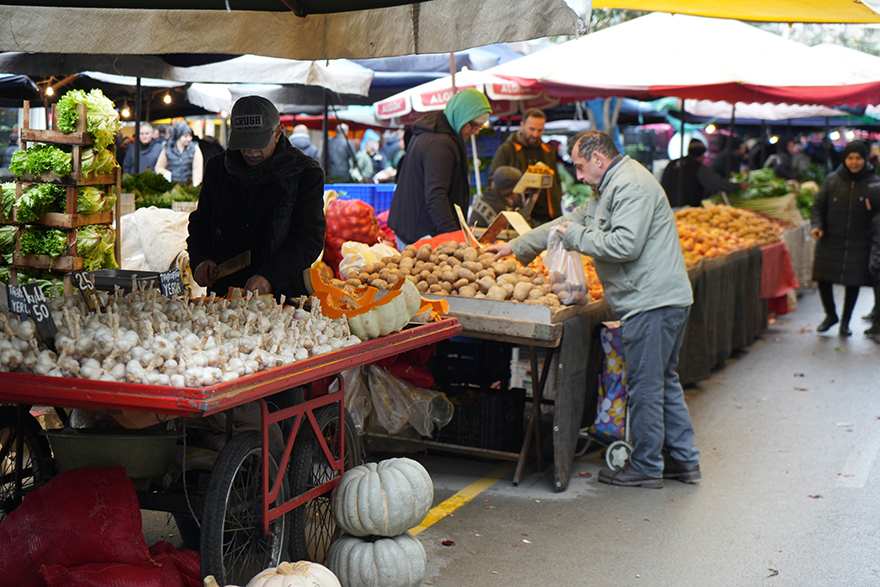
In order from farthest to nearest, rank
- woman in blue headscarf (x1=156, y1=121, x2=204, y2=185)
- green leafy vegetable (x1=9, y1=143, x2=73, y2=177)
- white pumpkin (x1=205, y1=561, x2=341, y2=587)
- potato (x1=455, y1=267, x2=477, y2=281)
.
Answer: woman in blue headscarf (x1=156, y1=121, x2=204, y2=185)
green leafy vegetable (x1=9, y1=143, x2=73, y2=177)
potato (x1=455, y1=267, x2=477, y2=281)
white pumpkin (x1=205, y1=561, x2=341, y2=587)

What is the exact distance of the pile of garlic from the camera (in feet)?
9.88

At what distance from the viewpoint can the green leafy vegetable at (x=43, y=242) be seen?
676 centimetres

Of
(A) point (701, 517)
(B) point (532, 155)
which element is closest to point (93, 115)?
(B) point (532, 155)

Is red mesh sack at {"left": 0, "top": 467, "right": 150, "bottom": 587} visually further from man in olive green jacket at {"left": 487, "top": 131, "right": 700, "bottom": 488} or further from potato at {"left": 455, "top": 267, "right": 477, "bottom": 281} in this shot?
man in olive green jacket at {"left": 487, "top": 131, "right": 700, "bottom": 488}

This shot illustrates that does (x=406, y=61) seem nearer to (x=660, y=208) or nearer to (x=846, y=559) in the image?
(x=660, y=208)

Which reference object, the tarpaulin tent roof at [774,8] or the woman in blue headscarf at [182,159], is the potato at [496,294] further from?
the woman in blue headscarf at [182,159]

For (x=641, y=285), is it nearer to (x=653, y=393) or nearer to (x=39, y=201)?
(x=653, y=393)

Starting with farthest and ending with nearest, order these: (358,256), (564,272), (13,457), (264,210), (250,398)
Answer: (358,256), (564,272), (264,210), (13,457), (250,398)

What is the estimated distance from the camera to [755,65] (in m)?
10.4

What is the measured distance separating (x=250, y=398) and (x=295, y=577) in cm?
72

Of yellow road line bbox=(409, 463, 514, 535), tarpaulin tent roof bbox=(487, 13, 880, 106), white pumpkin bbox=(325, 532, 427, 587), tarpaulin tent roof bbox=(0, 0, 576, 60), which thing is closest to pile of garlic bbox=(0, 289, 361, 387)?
white pumpkin bbox=(325, 532, 427, 587)

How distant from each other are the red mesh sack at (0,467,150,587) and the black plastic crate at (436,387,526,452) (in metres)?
2.78

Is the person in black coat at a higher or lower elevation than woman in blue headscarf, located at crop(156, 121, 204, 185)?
lower

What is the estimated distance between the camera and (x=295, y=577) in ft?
10.7
